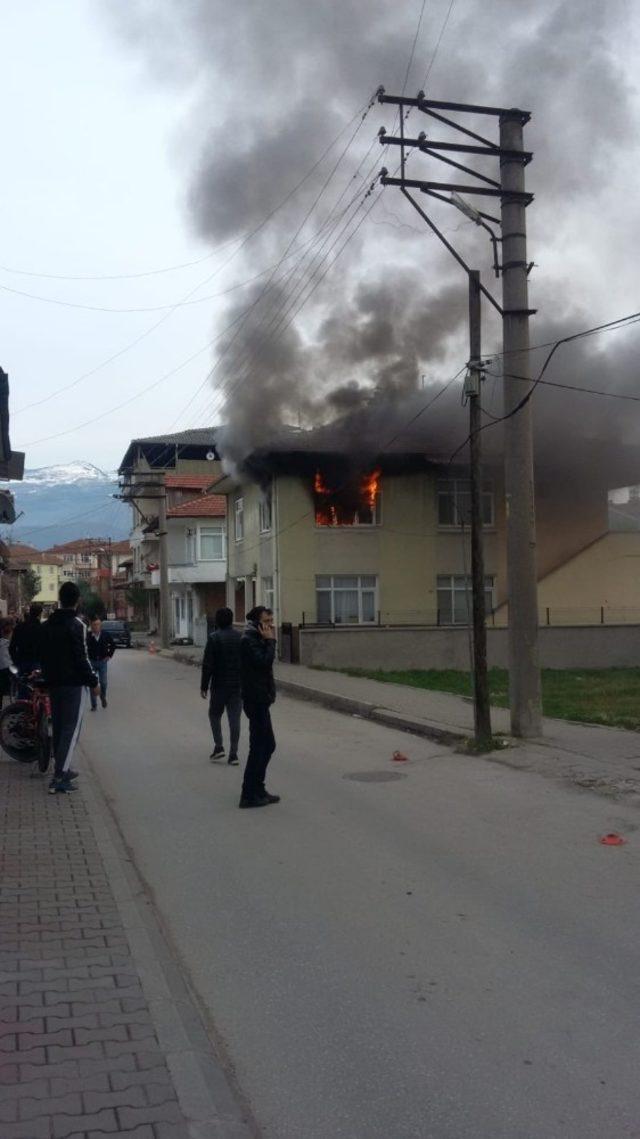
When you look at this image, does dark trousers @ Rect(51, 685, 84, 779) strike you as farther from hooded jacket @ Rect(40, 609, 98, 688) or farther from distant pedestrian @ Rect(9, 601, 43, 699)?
distant pedestrian @ Rect(9, 601, 43, 699)

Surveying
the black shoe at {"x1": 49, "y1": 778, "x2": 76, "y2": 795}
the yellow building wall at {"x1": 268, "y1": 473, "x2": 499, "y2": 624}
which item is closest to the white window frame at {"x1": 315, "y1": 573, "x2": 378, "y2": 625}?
the yellow building wall at {"x1": 268, "y1": 473, "x2": 499, "y2": 624}

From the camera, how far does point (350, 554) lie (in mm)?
28766

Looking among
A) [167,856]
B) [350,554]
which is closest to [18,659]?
[167,856]

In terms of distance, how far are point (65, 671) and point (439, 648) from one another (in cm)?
1876

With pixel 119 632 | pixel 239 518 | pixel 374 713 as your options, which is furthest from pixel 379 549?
pixel 119 632

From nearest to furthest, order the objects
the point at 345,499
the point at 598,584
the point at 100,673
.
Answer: the point at 100,673
the point at 345,499
the point at 598,584

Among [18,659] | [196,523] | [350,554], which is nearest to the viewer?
[18,659]

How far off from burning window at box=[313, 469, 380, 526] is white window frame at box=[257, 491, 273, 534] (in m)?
1.48

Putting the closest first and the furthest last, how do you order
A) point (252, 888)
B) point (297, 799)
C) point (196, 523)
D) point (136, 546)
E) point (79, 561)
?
point (252, 888) < point (297, 799) < point (196, 523) < point (136, 546) < point (79, 561)

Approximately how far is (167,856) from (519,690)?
6.31 meters

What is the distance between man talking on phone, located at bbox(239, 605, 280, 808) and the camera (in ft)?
26.7

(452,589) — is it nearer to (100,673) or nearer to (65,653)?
(100,673)

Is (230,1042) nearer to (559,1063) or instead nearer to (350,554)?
(559,1063)

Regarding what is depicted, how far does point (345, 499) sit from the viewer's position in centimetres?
2867
